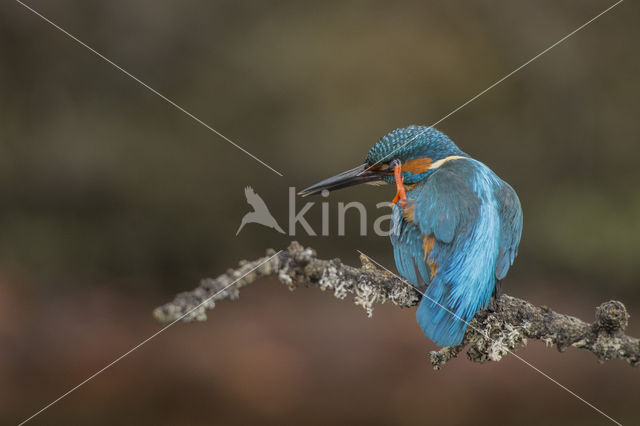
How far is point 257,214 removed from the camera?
401 cm

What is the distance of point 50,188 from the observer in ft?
13.0

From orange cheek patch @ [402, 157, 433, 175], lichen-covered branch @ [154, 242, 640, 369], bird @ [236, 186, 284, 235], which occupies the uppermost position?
orange cheek patch @ [402, 157, 433, 175]

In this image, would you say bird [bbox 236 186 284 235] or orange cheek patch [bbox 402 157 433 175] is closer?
orange cheek patch [bbox 402 157 433 175]

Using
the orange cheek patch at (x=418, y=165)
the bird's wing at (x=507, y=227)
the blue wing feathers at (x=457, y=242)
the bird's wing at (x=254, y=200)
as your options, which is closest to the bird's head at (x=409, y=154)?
the orange cheek patch at (x=418, y=165)

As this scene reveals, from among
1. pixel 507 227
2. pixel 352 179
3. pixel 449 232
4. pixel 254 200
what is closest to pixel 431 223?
pixel 449 232

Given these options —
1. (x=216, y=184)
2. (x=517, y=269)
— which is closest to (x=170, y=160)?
(x=216, y=184)

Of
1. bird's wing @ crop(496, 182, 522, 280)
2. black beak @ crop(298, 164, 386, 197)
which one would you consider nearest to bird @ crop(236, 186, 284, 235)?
black beak @ crop(298, 164, 386, 197)

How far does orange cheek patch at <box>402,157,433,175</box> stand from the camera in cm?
233

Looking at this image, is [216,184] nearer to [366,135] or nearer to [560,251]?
[366,135]

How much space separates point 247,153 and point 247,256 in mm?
746

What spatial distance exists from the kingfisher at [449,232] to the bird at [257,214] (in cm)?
161

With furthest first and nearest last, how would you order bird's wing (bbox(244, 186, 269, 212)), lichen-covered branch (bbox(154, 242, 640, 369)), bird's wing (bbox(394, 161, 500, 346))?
bird's wing (bbox(244, 186, 269, 212)) < bird's wing (bbox(394, 161, 500, 346)) < lichen-covered branch (bbox(154, 242, 640, 369))

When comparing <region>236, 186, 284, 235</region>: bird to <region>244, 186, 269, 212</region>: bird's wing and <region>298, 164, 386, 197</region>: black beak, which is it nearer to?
<region>244, 186, 269, 212</region>: bird's wing

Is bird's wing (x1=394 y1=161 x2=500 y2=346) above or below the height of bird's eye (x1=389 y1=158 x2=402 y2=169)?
below
